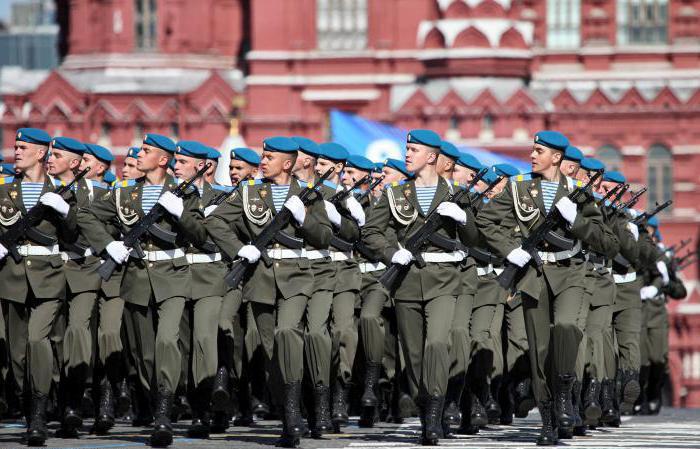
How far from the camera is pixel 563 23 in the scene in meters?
55.7

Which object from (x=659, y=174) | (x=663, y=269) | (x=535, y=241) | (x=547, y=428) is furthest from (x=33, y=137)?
(x=659, y=174)

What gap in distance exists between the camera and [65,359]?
16.0m

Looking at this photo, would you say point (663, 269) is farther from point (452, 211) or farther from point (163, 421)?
point (163, 421)

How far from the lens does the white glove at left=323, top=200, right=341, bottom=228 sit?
623 inches

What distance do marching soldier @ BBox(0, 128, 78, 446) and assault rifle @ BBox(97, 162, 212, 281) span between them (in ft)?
0.98

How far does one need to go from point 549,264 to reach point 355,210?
1.80 metres

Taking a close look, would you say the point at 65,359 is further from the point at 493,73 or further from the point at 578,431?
the point at 493,73

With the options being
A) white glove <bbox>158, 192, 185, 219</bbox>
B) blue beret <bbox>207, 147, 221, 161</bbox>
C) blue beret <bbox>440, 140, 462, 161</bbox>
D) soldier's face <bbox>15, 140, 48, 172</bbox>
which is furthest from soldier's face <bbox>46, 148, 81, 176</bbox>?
blue beret <bbox>440, 140, 462, 161</bbox>

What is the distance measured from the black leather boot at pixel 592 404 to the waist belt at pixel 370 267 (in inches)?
74.8

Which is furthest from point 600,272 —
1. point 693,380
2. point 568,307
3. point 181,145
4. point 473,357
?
point 693,380

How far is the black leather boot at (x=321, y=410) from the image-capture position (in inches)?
614

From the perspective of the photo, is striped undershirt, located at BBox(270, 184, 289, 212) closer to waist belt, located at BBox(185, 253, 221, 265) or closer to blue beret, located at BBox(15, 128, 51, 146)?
waist belt, located at BBox(185, 253, 221, 265)

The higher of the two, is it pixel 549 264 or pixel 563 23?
pixel 563 23

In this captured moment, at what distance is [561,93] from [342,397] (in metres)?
37.0
